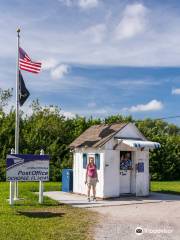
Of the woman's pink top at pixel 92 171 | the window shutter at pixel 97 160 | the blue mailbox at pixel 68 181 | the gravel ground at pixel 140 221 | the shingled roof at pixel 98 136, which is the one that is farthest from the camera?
the blue mailbox at pixel 68 181

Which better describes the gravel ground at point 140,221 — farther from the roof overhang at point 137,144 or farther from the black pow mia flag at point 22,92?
the black pow mia flag at point 22,92

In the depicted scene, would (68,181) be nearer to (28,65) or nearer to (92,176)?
(92,176)

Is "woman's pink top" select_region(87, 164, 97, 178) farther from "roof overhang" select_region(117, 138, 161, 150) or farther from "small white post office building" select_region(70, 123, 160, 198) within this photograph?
"roof overhang" select_region(117, 138, 161, 150)

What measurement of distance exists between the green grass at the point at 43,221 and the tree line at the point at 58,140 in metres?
15.5

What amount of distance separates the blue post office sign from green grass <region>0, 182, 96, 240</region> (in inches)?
37.3

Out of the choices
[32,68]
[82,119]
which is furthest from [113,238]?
[82,119]

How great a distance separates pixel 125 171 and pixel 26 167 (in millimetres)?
5540

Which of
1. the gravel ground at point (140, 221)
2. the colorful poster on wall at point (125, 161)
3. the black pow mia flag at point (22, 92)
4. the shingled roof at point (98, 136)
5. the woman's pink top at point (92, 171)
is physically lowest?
the gravel ground at point (140, 221)

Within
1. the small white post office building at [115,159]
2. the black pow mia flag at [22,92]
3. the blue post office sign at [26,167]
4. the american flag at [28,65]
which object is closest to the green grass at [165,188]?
the small white post office building at [115,159]

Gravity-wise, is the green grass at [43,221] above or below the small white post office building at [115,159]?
below

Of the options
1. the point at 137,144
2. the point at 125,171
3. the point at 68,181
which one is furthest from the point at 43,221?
the point at 68,181

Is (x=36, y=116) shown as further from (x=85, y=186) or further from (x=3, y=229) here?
(x=3, y=229)

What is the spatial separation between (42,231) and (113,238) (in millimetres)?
1889

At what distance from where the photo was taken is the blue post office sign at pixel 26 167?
17062 millimetres
